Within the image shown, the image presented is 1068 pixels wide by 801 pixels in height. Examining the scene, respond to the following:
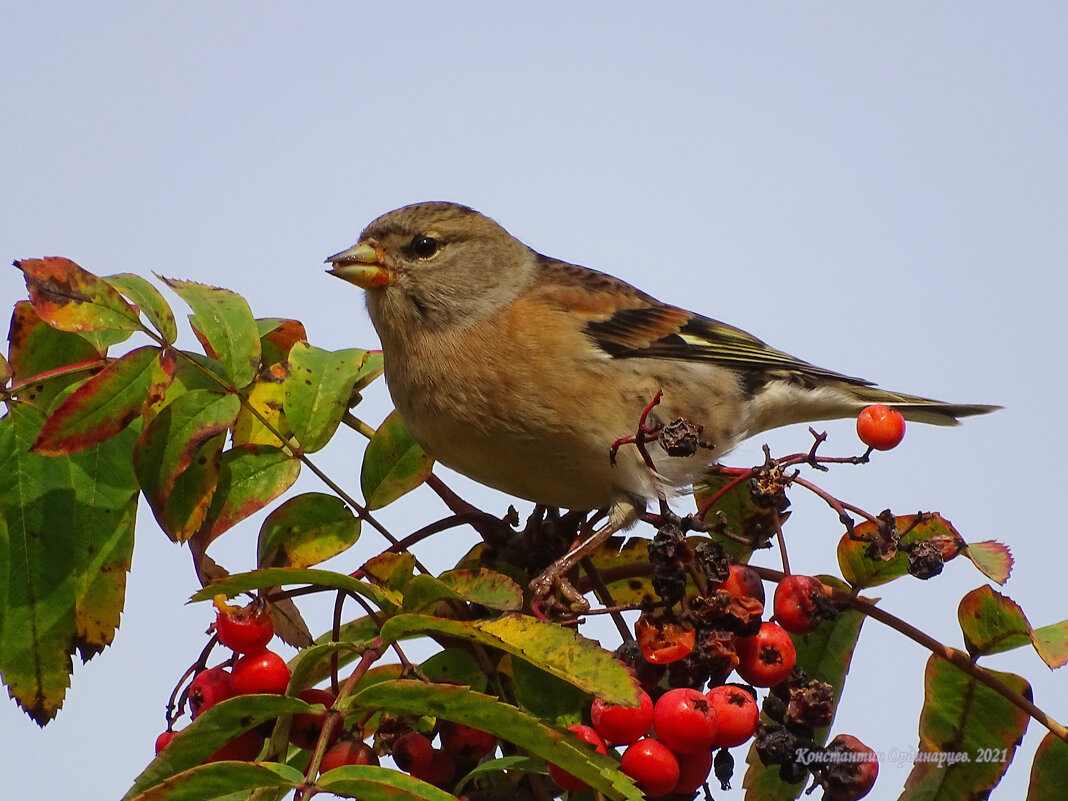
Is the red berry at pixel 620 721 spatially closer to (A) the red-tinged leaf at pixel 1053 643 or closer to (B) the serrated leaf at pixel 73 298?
(A) the red-tinged leaf at pixel 1053 643

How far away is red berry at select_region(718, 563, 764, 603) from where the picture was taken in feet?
8.62

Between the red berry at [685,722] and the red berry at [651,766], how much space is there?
29 millimetres

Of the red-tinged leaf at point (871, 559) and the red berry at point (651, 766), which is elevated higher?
the red-tinged leaf at point (871, 559)

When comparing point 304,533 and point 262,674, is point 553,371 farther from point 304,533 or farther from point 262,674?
point 262,674

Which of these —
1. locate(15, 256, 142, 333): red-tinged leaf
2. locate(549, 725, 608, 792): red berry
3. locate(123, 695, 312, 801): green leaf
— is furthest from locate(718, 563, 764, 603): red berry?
locate(15, 256, 142, 333): red-tinged leaf

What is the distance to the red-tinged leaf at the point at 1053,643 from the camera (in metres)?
2.49

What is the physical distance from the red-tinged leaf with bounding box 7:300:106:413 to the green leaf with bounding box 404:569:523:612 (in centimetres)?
106

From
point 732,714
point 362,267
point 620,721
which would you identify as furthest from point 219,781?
point 362,267

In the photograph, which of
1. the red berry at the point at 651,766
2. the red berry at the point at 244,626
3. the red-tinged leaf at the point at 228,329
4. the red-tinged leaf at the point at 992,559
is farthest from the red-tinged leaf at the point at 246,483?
the red-tinged leaf at the point at 992,559

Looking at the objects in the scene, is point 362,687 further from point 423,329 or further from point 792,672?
point 423,329

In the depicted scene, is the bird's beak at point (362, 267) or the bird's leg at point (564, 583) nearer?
the bird's leg at point (564, 583)

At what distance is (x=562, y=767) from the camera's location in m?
2.08

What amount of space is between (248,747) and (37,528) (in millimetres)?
790

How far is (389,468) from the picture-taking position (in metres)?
3.10
